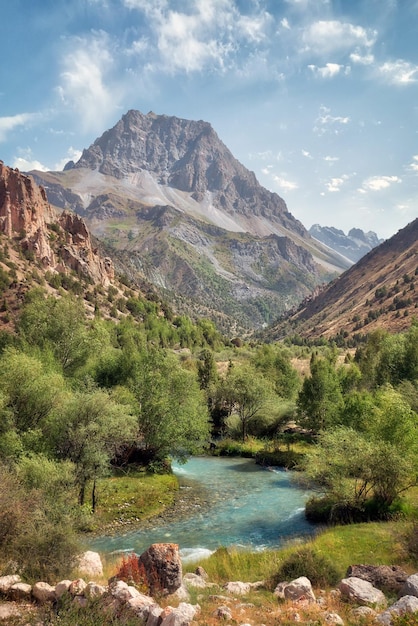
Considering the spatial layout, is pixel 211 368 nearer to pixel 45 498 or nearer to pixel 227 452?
pixel 227 452

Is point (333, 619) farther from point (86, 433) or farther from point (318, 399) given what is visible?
point (318, 399)

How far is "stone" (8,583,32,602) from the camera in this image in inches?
591

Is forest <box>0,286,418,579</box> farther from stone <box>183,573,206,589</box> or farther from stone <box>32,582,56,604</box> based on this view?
stone <box>183,573,206,589</box>

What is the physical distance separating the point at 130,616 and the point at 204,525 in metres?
21.7

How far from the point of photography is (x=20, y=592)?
15133 millimetres

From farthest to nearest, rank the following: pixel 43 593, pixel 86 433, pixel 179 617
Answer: pixel 86 433
pixel 43 593
pixel 179 617

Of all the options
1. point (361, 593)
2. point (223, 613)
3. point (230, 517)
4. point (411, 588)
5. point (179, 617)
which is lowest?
point (230, 517)

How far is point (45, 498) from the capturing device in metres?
21.2

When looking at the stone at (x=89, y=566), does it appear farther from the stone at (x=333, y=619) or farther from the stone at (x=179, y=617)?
the stone at (x=333, y=619)

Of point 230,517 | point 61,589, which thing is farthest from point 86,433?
point 61,589

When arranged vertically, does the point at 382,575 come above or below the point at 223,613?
below

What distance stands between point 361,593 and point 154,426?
34.2 metres

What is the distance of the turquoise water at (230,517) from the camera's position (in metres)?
29.6

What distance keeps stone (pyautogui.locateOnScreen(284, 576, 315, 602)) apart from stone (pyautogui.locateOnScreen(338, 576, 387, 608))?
1.48 meters
